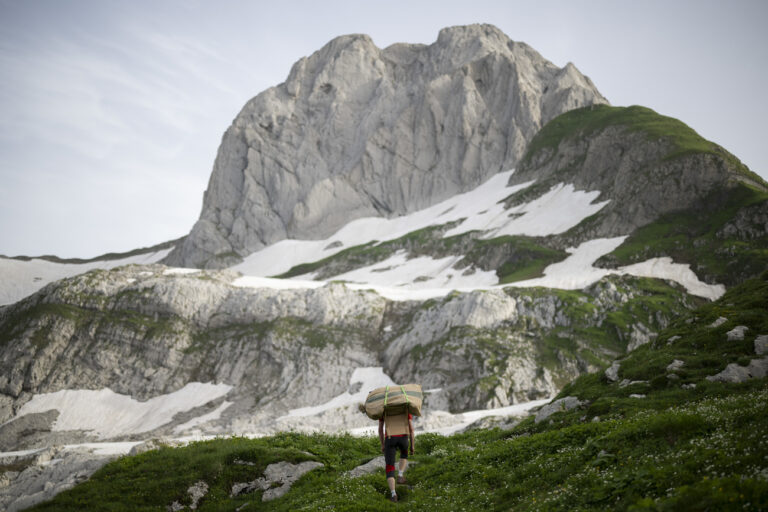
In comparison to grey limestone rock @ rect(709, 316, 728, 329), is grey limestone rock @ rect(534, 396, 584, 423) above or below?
below

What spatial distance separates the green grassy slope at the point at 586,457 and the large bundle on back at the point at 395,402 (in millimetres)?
2685

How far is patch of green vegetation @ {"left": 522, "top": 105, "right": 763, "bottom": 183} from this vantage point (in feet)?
339

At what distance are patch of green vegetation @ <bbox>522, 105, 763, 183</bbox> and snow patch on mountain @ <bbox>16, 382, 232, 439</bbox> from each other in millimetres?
113075

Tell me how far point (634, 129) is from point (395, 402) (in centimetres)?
13901

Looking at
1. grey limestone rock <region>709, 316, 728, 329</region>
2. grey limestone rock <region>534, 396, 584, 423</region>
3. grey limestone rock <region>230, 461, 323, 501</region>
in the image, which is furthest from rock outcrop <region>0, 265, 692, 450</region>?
grey limestone rock <region>230, 461, 323, 501</region>

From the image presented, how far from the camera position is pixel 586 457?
13.1 m

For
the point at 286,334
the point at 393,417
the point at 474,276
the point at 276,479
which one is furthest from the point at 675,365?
the point at 474,276

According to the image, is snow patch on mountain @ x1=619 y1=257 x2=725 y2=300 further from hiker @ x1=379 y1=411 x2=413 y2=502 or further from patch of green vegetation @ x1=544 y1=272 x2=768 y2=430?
hiker @ x1=379 y1=411 x2=413 y2=502

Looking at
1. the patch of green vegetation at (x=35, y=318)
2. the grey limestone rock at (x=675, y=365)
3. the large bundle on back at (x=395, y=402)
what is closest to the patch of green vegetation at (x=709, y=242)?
the grey limestone rock at (x=675, y=365)

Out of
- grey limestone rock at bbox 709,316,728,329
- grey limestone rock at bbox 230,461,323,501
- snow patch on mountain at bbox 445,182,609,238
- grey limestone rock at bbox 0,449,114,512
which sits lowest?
grey limestone rock at bbox 230,461,323,501

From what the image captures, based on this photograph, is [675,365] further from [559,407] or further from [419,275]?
[419,275]

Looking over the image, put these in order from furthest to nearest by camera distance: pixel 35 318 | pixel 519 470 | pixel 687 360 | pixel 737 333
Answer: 1. pixel 35 318
2. pixel 737 333
3. pixel 687 360
4. pixel 519 470

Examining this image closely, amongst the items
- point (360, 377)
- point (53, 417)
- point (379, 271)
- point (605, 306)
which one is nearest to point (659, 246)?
point (605, 306)

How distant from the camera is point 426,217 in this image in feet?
611
